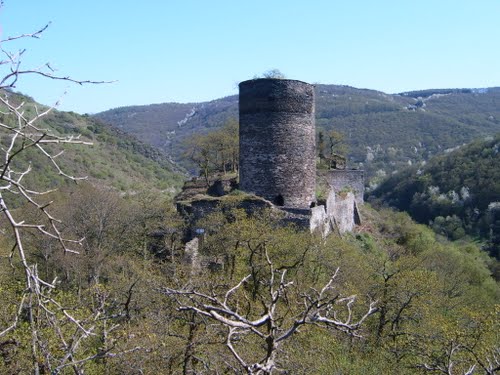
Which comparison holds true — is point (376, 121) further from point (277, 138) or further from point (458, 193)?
point (277, 138)

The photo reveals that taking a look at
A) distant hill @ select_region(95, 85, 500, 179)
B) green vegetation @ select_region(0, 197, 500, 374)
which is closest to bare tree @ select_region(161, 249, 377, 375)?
green vegetation @ select_region(0, 197, 500, 374)

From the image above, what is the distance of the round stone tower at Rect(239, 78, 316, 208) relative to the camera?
723 inches

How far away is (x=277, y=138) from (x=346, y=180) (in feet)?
43.0

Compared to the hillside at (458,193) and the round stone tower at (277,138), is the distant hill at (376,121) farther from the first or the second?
the round stone tower at (277,138)

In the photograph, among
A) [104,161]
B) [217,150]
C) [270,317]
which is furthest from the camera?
[104,161]

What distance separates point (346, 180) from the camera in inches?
1206

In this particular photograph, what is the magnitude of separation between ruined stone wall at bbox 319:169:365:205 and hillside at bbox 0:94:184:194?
16.0m

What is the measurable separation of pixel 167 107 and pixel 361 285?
121m

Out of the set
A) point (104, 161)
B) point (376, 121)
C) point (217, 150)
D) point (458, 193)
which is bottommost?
point (458, 193)

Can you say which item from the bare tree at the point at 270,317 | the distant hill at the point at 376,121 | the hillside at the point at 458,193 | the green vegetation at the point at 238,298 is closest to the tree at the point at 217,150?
the green vegetation at the point at 238,298

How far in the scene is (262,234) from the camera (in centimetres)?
1538

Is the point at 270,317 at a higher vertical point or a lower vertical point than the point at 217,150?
lower

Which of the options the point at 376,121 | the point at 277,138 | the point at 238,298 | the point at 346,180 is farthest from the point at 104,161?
the point at 376,121

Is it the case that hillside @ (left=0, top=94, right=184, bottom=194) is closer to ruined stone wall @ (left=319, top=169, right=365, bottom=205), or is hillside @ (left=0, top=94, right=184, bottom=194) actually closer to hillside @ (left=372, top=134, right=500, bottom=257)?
ruined stone wall @ (left=319, top=169, right=365, bottom=205)
